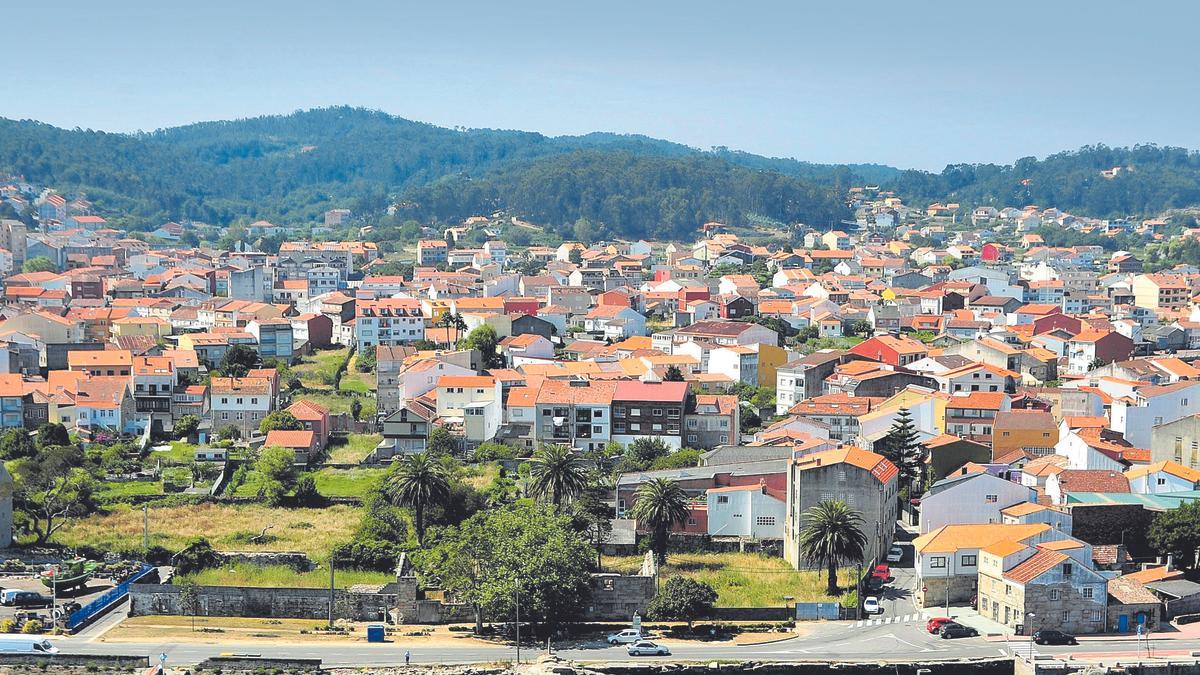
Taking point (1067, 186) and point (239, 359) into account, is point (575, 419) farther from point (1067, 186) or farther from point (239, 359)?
point (1067, 186)

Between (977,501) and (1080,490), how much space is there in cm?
261

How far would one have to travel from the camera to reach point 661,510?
98.0 feet

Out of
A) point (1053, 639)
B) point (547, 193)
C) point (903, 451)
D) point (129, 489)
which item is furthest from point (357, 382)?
point (547, 193)

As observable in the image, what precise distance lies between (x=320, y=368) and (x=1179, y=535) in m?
34.1

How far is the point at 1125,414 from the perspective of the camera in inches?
1506

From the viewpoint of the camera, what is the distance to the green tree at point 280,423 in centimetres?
4162

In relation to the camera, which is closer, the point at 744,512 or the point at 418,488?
the point at 744,512

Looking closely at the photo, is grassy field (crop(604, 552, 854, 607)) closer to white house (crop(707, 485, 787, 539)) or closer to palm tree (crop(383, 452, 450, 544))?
white house (crop(707, 485, 787, 539))

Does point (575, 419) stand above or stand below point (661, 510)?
above

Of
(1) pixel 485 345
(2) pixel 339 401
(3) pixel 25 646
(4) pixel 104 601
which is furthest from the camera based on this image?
(1) pixel 485 345

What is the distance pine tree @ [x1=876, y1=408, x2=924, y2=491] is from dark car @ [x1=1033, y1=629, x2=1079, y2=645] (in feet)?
29.7

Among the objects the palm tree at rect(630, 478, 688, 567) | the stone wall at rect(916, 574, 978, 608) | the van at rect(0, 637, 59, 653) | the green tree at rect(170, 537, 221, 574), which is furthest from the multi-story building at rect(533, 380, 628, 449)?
the van at rect(0, 637, 59, 653)

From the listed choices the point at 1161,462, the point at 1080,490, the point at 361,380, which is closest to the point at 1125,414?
the point at 1161,462

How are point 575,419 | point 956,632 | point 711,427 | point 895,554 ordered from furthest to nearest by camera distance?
point 711,427
point 575,419
point 895,554
point 956,632
